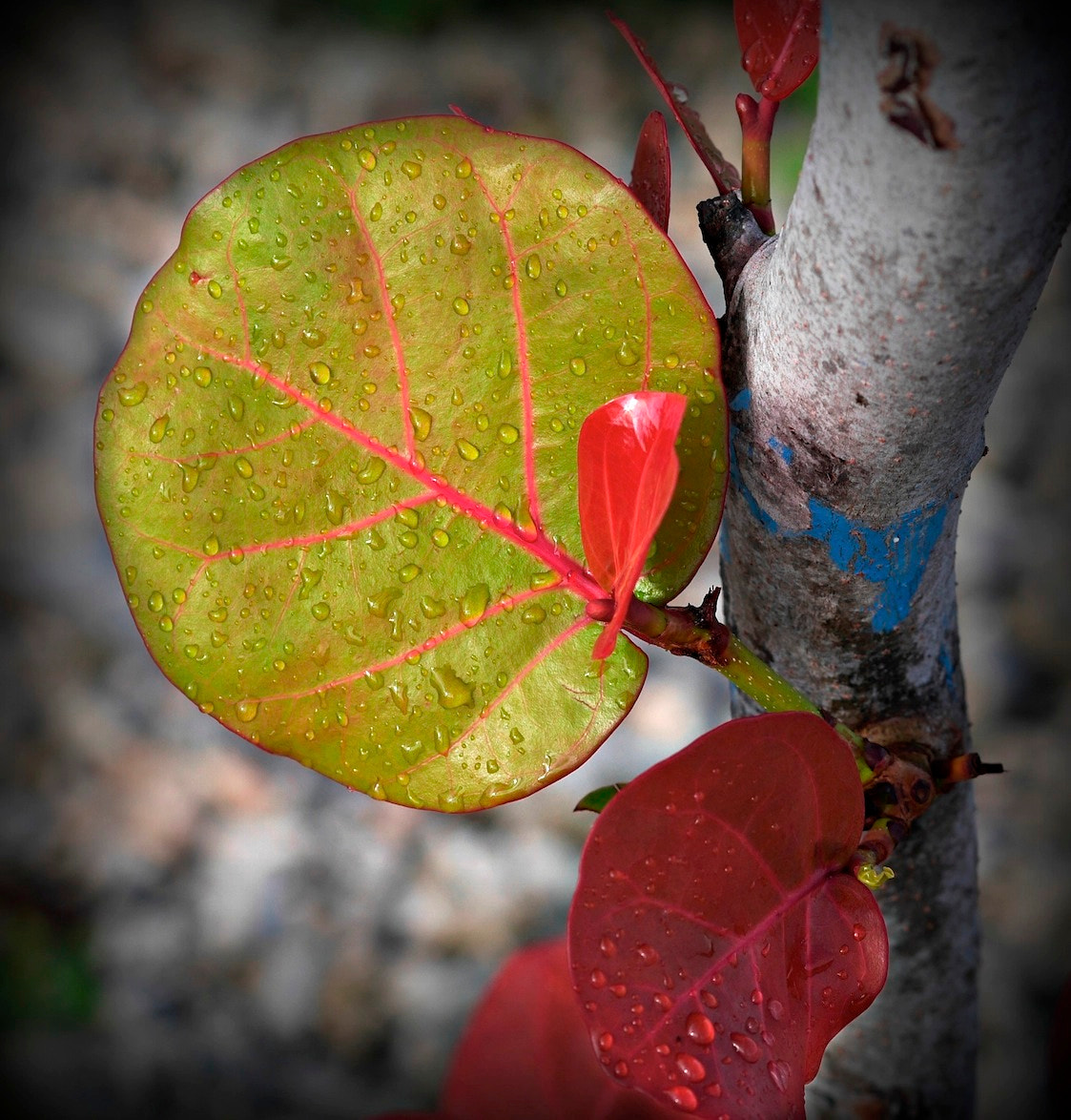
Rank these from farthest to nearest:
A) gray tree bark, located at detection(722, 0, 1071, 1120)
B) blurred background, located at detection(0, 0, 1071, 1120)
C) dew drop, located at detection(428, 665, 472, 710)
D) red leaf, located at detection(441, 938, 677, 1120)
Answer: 1. blurred background, located at detection(0, 0, 1071, 1120)
2. red leaf, located at detection(441, 938, 677, 1120)
3. dew drop, located at detection(428, 665, 472, 710)
4. gray tree bark, located at detection(722, 0, 1071, 1120)

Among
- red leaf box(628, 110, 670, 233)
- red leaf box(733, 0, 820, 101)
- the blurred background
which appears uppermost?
red leaf box(733, 0, 820, 101)

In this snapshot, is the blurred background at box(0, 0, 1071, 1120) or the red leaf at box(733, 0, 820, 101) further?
the blurred background at box(0, 0, 1071, 1120)

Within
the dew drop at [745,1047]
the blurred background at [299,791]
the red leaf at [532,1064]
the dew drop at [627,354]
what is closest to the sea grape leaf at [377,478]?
the dew drop at [627,354]

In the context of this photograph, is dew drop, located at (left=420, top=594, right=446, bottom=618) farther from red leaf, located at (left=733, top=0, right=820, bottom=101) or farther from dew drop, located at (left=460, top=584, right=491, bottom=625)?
red leaf, located at (left=733, top=0, right=820, bottom=101)

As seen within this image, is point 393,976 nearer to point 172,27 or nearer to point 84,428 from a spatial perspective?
point 84,428

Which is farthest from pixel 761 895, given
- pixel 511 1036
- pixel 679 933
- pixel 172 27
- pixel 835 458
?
pixel 172 27

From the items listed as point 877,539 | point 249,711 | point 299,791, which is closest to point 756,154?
point 877,539

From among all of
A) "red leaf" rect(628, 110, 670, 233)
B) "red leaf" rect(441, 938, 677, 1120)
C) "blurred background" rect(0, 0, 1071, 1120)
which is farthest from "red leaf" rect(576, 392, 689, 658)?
"blurred background" rect(0, 0, 1071, 1120)
